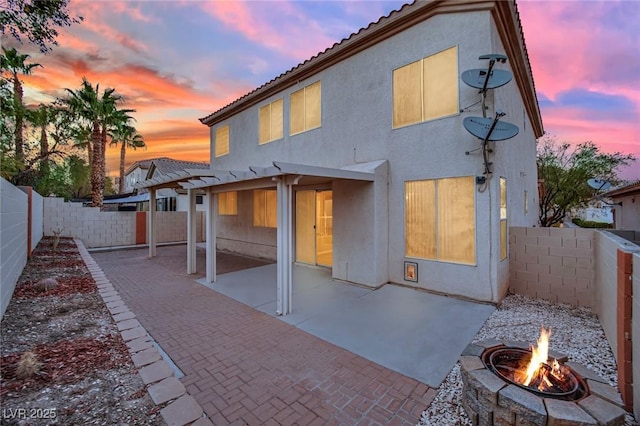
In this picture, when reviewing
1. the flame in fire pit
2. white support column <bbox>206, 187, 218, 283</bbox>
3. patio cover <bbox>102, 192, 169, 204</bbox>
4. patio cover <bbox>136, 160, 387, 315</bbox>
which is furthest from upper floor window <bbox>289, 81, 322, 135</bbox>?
patio cover <bbox>102, 192, 169, 204</bbox>

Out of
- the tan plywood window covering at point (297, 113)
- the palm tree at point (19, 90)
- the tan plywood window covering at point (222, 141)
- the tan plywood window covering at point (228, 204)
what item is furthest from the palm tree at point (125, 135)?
the tan plywood window covering at point (297, 113)

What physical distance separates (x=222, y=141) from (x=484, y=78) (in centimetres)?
1215

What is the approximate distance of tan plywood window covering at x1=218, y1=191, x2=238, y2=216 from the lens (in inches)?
521

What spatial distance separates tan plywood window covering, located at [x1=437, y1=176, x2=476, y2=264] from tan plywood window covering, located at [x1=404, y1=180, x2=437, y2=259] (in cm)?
17

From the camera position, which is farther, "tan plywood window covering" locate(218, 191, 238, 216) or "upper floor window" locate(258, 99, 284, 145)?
"tan plywood window covering" locate(218, 191, 238, 216)

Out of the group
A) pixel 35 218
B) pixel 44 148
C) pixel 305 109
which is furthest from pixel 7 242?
pixel 44 148

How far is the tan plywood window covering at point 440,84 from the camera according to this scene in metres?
6.41

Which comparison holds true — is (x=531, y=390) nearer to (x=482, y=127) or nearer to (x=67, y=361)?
(x=482, y=127)

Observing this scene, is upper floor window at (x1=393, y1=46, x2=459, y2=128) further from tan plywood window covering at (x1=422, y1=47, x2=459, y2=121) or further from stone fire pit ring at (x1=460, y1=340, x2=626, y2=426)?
stone fire pit ring at (x1=460, y1=340, x2=626, y2=426)

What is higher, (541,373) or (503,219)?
(503,219)

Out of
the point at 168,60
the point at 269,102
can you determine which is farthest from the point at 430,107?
the point at 168,60

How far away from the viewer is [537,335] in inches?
183

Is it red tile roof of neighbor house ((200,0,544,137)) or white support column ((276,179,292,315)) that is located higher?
red tile roof of neighbor house ((200,0,544,137))

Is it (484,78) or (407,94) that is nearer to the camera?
(484,78)
